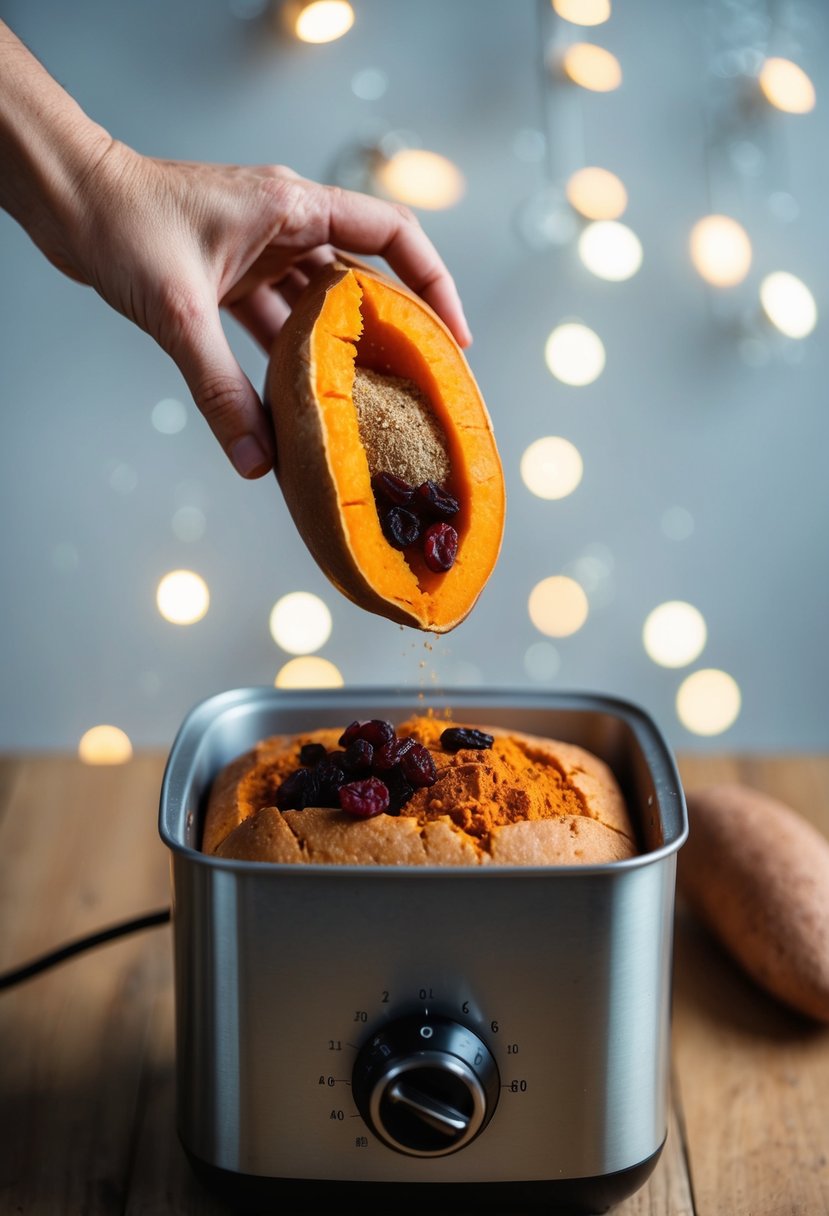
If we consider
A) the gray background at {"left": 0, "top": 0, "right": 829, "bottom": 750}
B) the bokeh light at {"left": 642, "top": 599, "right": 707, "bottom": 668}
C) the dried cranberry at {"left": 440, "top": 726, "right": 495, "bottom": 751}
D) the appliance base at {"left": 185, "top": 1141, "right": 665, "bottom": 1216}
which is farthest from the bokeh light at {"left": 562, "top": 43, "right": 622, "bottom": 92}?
the appliance base at {"left": 185, "top": 1141, "right": 665, "bottom": 1216}

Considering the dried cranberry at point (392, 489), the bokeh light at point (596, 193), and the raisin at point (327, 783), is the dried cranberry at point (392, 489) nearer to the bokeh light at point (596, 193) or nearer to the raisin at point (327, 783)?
the raisin at point (327, 783)

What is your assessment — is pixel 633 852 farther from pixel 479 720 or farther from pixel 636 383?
pixel 636 383

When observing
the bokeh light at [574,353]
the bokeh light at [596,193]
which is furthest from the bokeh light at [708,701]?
the bokeh light at [596,193]

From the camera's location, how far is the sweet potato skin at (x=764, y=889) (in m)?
0.92

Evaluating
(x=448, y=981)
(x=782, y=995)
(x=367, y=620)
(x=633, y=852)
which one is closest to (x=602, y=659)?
(x=367, y=620)

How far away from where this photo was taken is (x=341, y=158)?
129cm

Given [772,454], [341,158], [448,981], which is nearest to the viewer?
[448,981]

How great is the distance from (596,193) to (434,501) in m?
0.75

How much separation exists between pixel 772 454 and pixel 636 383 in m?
0.19

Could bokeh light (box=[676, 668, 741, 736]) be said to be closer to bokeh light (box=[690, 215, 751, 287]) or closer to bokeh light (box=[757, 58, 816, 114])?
bokeh light (box=[690, 215, 751, 287])

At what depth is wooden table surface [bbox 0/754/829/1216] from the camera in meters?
0.78

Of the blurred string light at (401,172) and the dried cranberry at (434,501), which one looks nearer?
the dried cranberry at (434,501)

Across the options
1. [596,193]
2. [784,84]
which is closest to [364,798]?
[596,193]

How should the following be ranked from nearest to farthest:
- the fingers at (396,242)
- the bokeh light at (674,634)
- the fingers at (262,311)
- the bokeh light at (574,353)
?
the fingers at (396,242), the fingers at (262,311), the bokeh light at (574,353), the bokeh light at (674,634)
